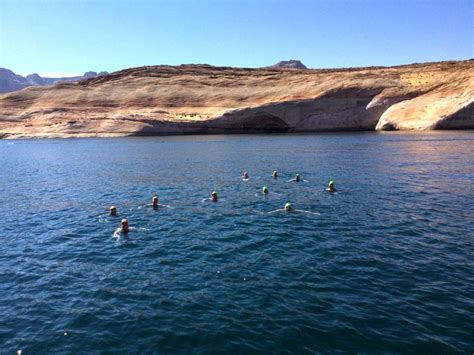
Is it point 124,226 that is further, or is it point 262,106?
point 262,106

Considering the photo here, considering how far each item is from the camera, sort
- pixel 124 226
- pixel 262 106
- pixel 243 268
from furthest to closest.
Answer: pixel 262 106
pixel 124 226
pixel 243 268

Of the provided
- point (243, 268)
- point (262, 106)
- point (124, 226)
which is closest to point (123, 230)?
point (124, 226)

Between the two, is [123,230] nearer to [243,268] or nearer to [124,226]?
[124,226]

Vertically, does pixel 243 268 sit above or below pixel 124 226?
below

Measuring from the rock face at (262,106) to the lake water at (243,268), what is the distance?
60790mm

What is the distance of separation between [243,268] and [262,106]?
8353cm

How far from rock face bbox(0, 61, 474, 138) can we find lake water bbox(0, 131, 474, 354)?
199 ft

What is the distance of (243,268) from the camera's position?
16.0m

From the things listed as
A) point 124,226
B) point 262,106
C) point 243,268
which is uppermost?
point 262,106

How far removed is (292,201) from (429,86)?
8119cm

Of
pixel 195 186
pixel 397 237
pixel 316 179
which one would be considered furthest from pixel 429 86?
pixel 397 237

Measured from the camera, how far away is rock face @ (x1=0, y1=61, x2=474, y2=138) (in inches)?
3506

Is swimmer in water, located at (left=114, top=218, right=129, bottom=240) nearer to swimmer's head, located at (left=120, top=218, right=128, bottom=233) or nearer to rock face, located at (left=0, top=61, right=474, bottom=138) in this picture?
swimmer's head, located at (left=120, top=218, right=128, bottom=233)

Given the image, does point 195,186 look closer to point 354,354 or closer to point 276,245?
point 276,245
